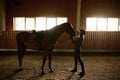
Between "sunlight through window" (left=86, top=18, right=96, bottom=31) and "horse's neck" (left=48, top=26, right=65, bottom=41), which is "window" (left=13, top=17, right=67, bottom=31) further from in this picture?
"horse's neck" (left=48, top=26, right=65, bottom=41)

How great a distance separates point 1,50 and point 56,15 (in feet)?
14.9

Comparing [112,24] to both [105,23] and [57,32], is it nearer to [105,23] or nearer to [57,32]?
[105,23]

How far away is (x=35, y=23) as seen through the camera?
59.6 ft

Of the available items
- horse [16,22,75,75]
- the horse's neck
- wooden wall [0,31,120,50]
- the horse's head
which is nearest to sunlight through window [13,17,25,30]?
wooden wall [0,31,120,50]

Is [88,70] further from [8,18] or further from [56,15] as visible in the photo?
[8,18]

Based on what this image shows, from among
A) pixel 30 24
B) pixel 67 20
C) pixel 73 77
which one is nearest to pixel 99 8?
pixel 67 20

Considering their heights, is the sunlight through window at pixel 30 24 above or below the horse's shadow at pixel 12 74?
above

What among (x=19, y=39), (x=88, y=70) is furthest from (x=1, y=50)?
(x=88, y=70)

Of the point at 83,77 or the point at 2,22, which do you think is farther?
the point at 2,22

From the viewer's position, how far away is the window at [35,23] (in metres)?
18.1

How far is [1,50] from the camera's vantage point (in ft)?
52.7

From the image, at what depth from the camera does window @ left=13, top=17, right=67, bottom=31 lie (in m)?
18.1

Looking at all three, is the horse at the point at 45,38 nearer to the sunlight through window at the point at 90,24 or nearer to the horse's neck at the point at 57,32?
the horse's neck at the point at 57,32

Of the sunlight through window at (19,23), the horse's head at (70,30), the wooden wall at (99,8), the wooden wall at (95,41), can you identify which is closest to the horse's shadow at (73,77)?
the horse's head at (70,30)
